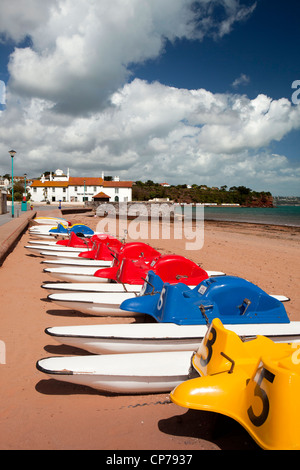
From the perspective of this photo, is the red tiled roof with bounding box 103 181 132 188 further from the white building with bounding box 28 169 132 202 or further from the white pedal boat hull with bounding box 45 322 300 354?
the white pedal boat hull with bounding box 45 322 300 354

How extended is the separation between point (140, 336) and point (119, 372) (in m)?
0.64

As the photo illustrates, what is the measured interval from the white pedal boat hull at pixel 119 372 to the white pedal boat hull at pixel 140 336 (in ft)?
0.95

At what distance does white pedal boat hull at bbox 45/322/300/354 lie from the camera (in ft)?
11.4

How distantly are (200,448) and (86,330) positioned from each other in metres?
1.78

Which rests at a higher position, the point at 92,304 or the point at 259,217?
the point at 259,217

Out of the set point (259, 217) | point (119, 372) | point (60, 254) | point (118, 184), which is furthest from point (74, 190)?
point (119, 372)

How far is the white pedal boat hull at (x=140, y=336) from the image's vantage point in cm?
349

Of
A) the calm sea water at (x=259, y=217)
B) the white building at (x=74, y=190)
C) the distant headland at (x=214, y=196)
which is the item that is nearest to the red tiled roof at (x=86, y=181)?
the white building at (x=74, y=190)

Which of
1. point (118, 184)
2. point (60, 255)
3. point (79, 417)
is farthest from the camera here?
point (118, 184)

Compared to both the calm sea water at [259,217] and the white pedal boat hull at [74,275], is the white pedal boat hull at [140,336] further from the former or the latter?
the calm sea water at [259,217]

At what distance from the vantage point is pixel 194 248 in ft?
46.0

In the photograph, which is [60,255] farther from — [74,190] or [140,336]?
[74,190]

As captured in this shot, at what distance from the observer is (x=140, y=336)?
357cm
